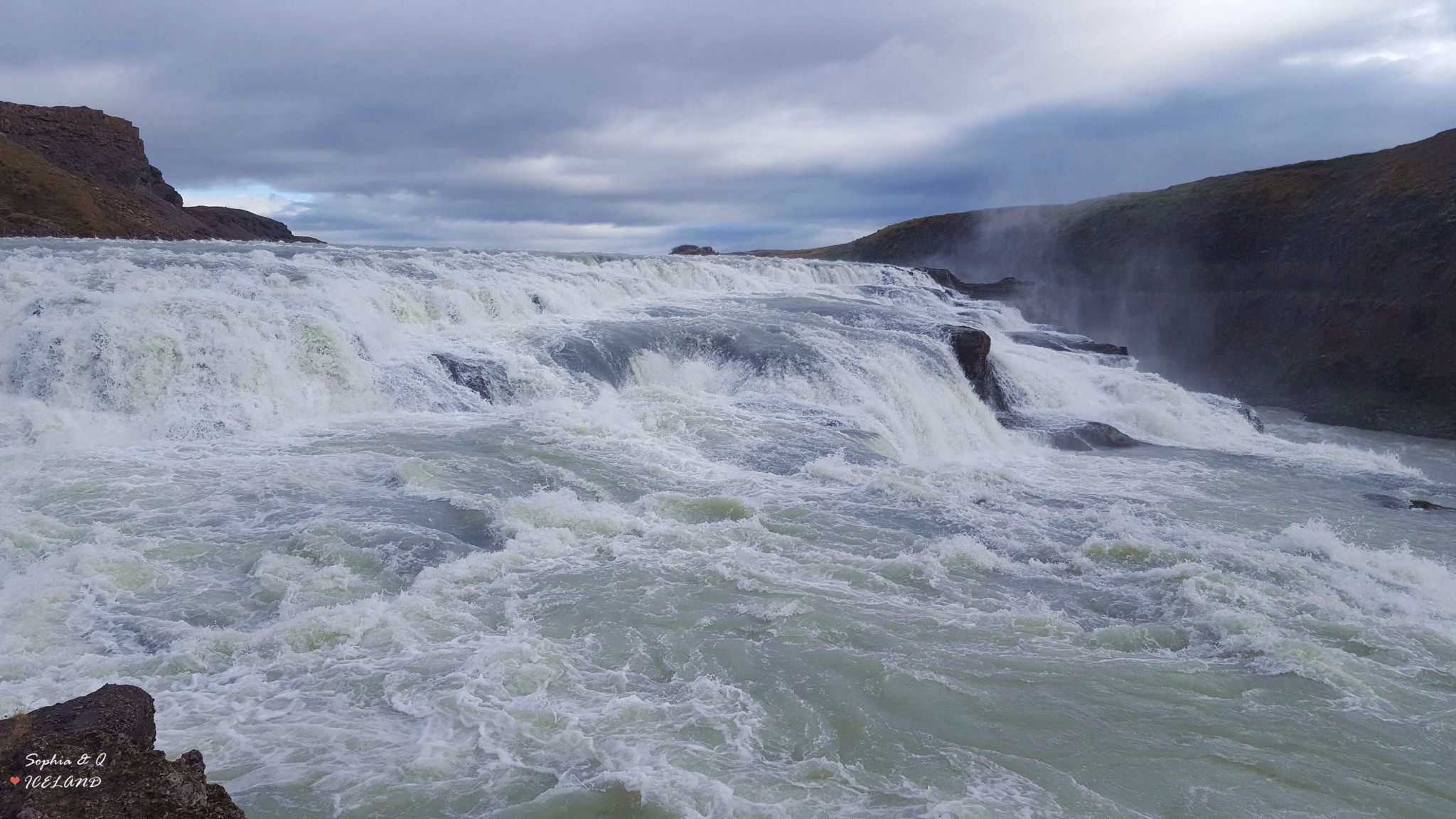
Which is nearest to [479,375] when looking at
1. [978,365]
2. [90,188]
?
[978,365]

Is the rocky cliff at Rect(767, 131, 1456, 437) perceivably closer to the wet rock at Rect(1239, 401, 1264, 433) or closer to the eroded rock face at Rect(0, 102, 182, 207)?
the wet rock at Rect(1239, 401, 1264, 433)

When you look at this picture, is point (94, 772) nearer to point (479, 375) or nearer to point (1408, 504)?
point (479, 375)

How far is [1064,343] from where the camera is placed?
22938 millimetres

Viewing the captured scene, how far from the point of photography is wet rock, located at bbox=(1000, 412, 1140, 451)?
49.1 feet

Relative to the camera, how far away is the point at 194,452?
30.9ft

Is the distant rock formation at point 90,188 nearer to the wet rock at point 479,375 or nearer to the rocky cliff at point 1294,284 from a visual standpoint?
the wet rock at point 479,375

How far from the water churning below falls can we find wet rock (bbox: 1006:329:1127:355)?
741 cm

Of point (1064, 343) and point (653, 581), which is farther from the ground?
point (1064, 343)

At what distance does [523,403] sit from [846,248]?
4931 cm

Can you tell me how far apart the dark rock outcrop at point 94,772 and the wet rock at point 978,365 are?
1460 centimetres

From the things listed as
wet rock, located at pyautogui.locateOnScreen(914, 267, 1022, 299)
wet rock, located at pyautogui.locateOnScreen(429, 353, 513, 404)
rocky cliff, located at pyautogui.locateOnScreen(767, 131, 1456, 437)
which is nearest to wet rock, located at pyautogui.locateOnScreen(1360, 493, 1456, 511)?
rocky cliff, located at pyautogui.locateOnScreen(767, 131, 1456, 437)

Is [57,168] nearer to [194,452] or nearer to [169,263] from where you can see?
[169,263]

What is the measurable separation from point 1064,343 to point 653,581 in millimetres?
18714

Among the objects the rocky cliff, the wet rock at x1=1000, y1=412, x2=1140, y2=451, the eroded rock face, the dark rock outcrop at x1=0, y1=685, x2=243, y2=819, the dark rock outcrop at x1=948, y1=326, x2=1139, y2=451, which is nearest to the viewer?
the dark rock outcrop at x1=0, y1=685, x2=243, y2=819
